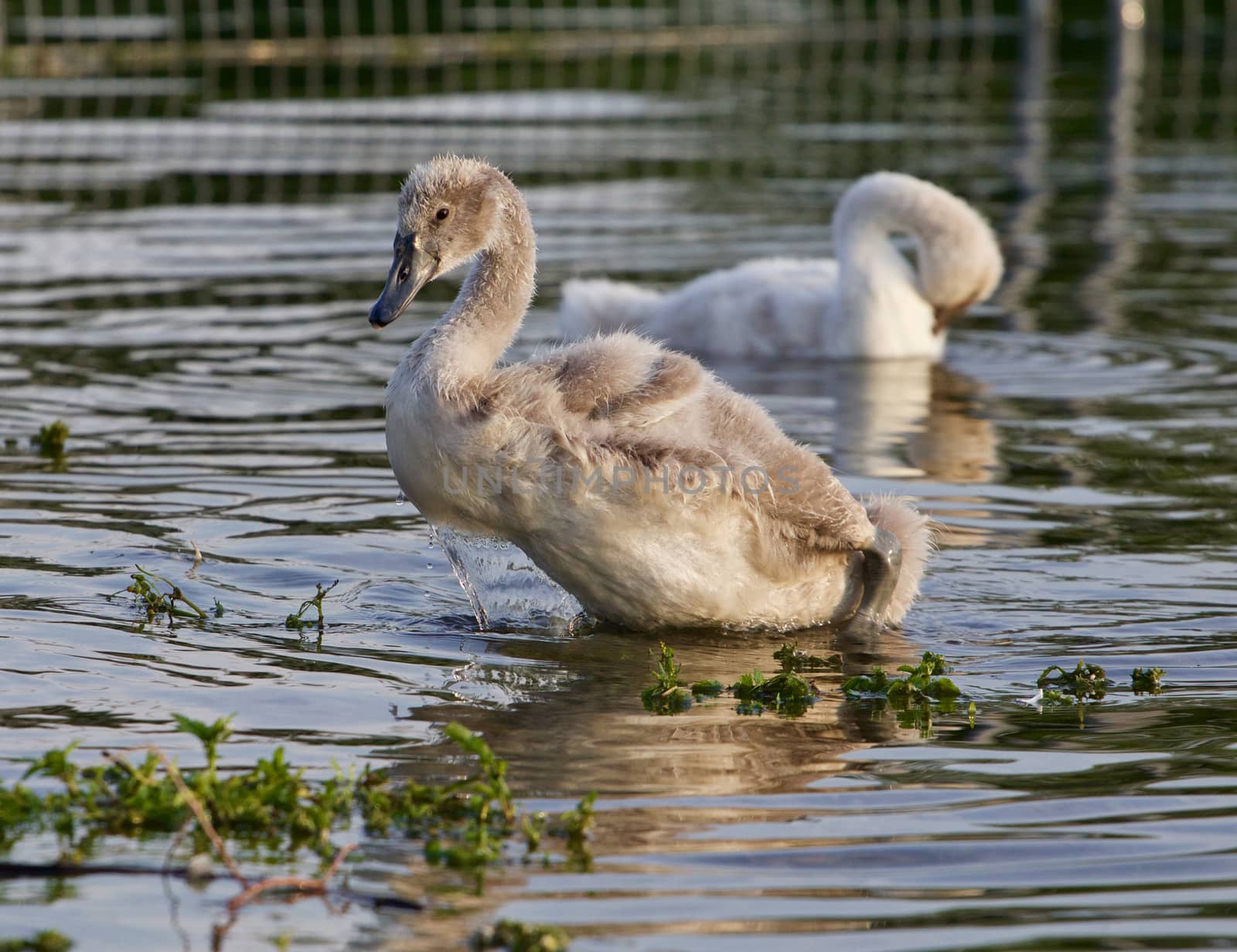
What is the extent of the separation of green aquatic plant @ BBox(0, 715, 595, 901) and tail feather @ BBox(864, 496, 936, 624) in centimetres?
239

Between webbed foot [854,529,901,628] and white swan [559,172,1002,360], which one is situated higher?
white swan [559,172,1002,360]

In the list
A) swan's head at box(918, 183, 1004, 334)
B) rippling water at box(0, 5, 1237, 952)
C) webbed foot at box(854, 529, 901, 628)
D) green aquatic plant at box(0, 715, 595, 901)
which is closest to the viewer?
rippling water at box(0, 5, 1237, 952)

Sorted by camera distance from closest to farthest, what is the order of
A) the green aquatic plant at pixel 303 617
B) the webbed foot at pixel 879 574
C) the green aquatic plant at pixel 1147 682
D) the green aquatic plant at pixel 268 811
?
the green aquatic plant at pixel 268 811, the green aquatic plant at pixel 1147 682, the green aquatic plant at pixel 303 617, the webbed foot at pixel 879 574

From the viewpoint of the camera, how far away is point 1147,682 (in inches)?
233

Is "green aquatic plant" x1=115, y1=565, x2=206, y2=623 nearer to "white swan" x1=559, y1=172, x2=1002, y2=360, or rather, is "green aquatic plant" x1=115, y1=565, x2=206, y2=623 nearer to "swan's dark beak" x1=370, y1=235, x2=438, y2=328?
"swan's dark beak" x1=370, y1=235, x2=438, y2=328

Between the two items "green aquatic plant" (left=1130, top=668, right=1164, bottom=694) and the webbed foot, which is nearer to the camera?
"green aquatic plant" (left=1130, top=668, right=1164, bottom=694)

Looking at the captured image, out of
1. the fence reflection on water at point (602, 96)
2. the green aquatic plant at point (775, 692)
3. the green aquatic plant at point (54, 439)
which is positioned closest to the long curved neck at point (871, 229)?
the fence reflection on water at point (602, 96)

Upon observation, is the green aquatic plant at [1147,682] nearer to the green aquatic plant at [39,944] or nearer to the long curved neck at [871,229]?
the green aquatic plant at [39,944]

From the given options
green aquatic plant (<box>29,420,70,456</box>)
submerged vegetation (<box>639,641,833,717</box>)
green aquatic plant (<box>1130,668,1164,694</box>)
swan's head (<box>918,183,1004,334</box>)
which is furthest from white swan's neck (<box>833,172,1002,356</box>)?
submerged vegetation (<box>639,641,833,717</box>)

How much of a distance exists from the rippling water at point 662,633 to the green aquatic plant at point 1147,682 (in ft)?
0.32

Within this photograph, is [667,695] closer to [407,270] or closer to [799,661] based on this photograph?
[799,661]

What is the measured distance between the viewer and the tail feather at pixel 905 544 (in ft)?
22.3

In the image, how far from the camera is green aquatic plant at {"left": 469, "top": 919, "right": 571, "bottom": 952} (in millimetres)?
3884

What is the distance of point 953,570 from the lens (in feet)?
24.1
